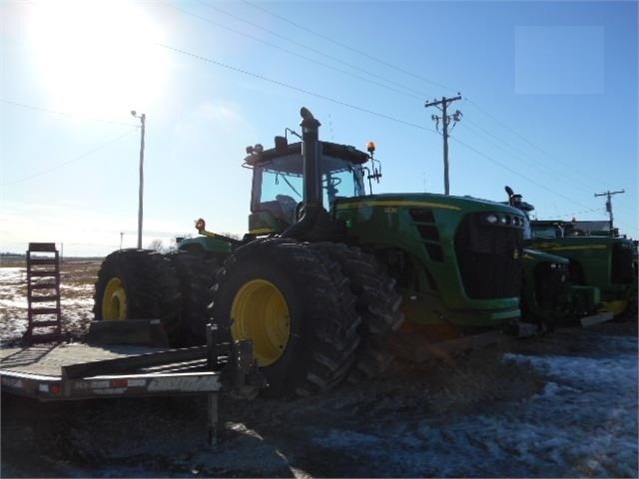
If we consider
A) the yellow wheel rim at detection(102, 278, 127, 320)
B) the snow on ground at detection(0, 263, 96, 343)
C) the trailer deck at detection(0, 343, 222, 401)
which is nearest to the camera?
the trailer deck at detection(0, 343, 222, 401)

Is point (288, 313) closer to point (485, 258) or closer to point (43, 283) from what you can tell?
point (485, 258)

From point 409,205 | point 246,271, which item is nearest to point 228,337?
point 246,271

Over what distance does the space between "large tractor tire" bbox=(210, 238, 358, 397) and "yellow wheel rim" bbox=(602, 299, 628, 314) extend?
7607 millimetres

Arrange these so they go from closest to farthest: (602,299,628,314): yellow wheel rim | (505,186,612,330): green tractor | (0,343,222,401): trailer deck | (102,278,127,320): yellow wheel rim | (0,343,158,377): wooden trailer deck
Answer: (0,343,222,401): trailer deck < (0,343,158,377): wooden trailer deck < (102,278,127,320): yellow wheel rim < (505,186,612,330): green tractor < (602,299,628,314): yellow wheel rim

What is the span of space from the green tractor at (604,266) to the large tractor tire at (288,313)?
6634mm

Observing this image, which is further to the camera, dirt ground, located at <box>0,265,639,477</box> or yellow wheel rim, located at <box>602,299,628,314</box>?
yellow wheel rim, located at <box>602,299,628,314</box>

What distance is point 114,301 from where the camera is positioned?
8.27 meters

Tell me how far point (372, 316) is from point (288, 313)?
797 mm

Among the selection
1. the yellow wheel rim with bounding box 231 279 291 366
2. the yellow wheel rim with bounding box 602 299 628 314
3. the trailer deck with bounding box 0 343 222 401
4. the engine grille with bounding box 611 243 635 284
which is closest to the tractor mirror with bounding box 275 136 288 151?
the yellow wheel rim with bounding box 231 279 291 366

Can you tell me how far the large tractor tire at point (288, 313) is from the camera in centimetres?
487

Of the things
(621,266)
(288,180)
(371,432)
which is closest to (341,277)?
(371,432)

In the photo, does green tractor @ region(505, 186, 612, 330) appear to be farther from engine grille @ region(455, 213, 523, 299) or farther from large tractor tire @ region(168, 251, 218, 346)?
large tractor tire @ region(168, 251, 218, 346)

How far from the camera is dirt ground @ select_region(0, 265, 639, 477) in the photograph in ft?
12.3

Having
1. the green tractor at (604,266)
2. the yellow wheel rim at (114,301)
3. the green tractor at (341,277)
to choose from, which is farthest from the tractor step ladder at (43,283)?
the green tractor at (604,266)
